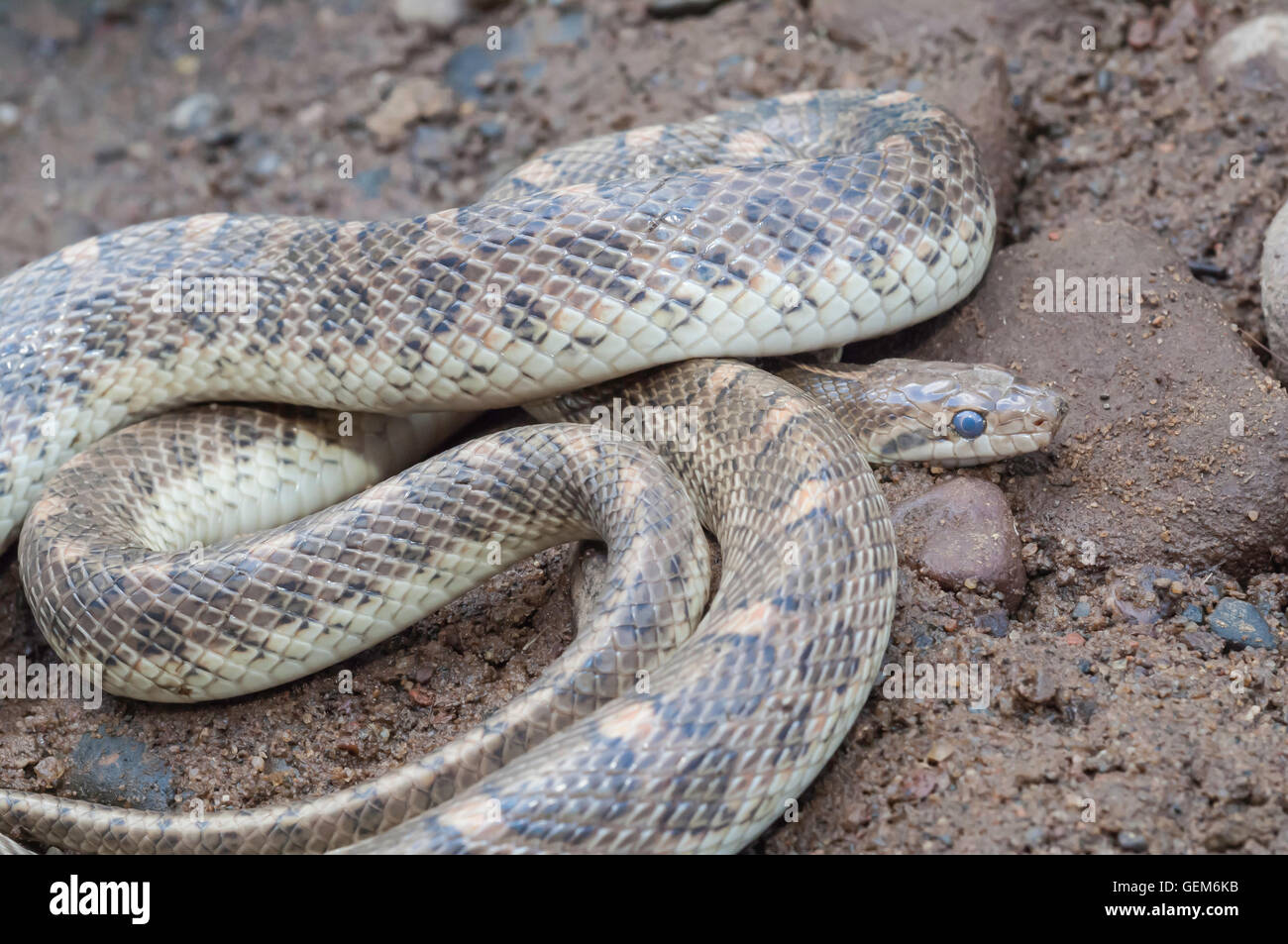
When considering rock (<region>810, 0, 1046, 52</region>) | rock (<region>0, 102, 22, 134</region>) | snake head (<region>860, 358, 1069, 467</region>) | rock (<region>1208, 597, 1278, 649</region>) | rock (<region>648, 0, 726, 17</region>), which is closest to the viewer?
rock (<region>1208, 597, 1278, 649</region>)

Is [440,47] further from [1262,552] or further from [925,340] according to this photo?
[1262,552]

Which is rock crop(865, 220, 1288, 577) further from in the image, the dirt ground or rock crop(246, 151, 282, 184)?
rock crop(246, 151, 282, 184)

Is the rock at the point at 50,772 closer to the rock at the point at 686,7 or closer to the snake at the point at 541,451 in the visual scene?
the snake at the point at 541,451

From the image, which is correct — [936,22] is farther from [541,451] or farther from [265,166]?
[265,166]

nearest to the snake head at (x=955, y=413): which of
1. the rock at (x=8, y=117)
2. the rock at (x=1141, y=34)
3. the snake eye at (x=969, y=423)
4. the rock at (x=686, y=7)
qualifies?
the snake eye at (x=969, y=423)

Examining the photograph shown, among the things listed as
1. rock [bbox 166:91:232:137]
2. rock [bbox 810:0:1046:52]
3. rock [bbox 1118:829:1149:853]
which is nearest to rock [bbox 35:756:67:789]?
rock [bbox 1118:829:1149:853]

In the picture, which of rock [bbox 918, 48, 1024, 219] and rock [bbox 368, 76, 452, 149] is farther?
rock [bbox 368, 76, 452, 149]
